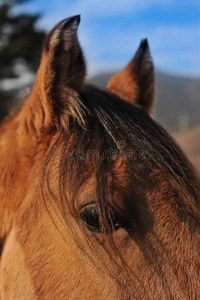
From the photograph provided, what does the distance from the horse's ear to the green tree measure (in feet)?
29.0

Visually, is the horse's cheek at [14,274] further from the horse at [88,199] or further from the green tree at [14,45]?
the green tree at [14,45]

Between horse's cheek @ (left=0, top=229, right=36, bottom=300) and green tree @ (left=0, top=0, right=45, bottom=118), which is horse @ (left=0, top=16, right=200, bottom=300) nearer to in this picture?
horse's cheek @ (left=0, top=229, right=36, bottom=300)

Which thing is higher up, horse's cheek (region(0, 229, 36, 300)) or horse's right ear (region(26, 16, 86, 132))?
horse's right ear (region(26, 16, 86, 132))

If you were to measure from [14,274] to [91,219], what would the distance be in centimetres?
55

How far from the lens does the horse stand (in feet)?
4.16

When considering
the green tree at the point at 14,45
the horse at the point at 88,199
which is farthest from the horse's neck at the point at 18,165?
the green tree at the point at 14,45

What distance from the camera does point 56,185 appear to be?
146 centimetres

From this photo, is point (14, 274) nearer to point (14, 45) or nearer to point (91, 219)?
point (91, 219)

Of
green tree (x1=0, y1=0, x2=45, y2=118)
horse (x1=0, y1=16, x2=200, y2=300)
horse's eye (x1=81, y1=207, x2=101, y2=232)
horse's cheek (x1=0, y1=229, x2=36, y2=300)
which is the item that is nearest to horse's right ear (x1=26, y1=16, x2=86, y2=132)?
horse (x1=0, y1=16, x2=200, y2=300)

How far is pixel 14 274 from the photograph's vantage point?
1.53 m

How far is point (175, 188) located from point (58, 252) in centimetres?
63

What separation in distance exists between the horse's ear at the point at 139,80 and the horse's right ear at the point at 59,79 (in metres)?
0.67

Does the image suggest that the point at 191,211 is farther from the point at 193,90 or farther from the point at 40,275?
the point at 193,90

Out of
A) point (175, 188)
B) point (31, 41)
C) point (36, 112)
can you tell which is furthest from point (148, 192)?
point (31, 41)
